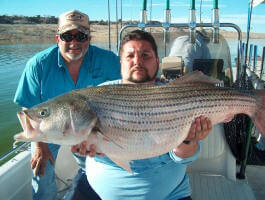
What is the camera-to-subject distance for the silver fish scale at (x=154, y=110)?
2.11 m

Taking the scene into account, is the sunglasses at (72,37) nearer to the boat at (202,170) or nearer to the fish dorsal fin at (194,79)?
the boat at (202,170)

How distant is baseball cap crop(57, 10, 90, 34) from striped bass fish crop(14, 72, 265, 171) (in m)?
1.41

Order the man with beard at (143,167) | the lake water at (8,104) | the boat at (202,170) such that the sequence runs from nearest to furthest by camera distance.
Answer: the man with beard at (143,167)
the boat at (202,170)
the lake water at (8,104)

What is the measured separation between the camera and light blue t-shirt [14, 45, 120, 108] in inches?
126

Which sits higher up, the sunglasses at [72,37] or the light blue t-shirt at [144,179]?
the sunglasses at [72,37]

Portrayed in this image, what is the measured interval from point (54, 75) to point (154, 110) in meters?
1.64

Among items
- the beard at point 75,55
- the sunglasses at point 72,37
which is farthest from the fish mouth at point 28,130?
the sunglasses at point 72,37

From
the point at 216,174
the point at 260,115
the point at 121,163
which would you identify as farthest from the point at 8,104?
the point at 260,115

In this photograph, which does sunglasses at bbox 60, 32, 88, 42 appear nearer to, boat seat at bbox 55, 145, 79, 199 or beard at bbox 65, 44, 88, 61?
beard at bbox 65, 44, 88, 61

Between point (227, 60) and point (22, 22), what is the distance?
58540 mm

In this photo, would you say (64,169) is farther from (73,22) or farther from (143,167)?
(73,22)

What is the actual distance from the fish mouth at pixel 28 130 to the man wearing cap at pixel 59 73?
1.05 meters

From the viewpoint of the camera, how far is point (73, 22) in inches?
133

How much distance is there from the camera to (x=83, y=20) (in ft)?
11.5
